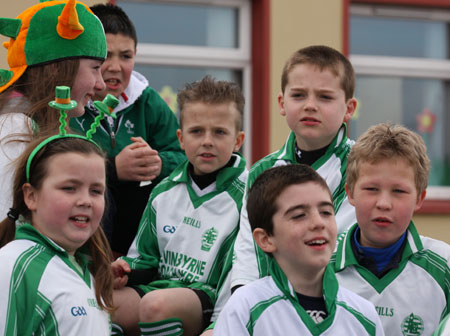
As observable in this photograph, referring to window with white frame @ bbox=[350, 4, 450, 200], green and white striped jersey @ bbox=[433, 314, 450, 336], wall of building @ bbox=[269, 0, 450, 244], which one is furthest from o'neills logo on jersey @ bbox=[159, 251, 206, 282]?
window with white frame @ bbox=[350, 4, 450, 200]

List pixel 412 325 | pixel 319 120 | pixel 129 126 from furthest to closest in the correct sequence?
1. pixel 129 126
2. pixel 319 120
3. pixel 412 325

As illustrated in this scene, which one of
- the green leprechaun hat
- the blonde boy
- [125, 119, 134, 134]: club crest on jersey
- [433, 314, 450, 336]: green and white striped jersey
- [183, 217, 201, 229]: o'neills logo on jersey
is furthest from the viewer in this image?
[125, 119, 134, 134]: club crest on jersey

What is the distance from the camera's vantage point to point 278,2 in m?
6.11

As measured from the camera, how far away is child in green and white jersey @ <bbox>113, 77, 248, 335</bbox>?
331cm

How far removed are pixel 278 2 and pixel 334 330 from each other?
156 inches

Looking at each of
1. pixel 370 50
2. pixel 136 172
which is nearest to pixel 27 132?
pixel 136 172

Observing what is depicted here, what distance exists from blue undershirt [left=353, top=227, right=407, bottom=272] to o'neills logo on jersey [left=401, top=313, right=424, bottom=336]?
204mm

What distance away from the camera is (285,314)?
2568mm

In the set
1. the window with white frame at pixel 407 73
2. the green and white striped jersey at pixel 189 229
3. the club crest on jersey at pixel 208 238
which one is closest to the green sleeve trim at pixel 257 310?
the green and white striped jersey at pixel 189 229

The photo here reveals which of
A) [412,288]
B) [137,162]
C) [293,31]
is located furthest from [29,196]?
[293,31]

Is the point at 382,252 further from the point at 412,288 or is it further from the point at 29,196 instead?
the point at 29,196

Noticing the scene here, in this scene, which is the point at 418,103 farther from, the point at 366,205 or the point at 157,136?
the point at 366,205

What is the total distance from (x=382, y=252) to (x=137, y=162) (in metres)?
1.18

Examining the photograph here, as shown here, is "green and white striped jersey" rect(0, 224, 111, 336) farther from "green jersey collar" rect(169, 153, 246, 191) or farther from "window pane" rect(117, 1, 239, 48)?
"window pane" rect(117, 1, 239, 48)
